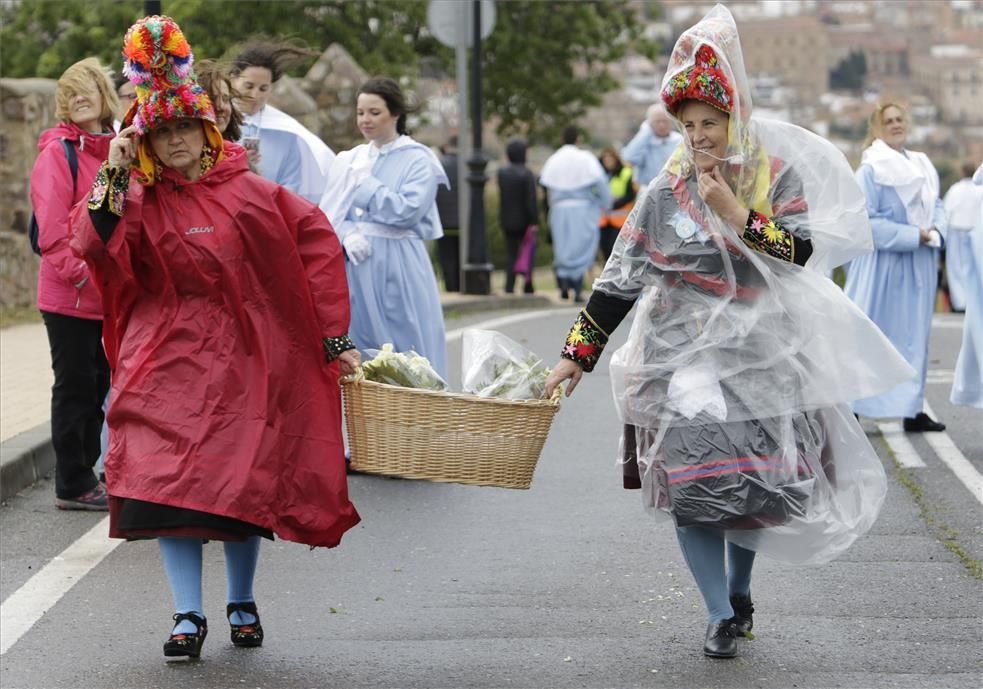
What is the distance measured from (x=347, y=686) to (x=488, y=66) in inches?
1606

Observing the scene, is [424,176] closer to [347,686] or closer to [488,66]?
[347,686]

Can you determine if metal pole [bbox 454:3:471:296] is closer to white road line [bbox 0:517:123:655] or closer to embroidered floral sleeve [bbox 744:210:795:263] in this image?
white road line [bbox 0:517:123:655]

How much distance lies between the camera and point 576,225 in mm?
20594

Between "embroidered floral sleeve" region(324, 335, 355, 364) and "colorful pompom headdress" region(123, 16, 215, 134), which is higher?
"colorful pompom headdress" region(123, 16, 215, 134)

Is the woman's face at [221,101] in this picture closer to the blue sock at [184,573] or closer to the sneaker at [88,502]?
the blue sock at [184,573]

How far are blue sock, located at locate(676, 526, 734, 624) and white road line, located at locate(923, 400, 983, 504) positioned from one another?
3072 millimetres

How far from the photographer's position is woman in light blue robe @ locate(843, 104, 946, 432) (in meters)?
9.90

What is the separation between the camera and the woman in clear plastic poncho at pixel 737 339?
532 cm

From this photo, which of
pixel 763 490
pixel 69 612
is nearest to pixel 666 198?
pixel 763 490

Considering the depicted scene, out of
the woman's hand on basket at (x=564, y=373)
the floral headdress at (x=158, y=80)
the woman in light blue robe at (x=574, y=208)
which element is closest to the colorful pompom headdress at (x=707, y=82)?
the woman's hand on basket at (x=564, y=373)

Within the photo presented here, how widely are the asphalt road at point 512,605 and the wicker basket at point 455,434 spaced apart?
0.32 metres

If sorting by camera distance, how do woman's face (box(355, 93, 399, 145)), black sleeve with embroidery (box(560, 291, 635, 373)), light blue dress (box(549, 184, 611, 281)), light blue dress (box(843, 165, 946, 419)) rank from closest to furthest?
1. black sleeve with embroidery (box(560, 291, 635, 373))
2. woman's face (box(355, 93, 399, 145))
3. light blue dress (box(843, 165, 946, 419))
4. light blue dress (box(549, 184, 611, 281))

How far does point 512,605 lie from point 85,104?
2.95 meters

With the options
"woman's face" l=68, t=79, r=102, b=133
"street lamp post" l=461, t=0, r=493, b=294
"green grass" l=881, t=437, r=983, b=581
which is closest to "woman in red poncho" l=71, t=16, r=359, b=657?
"woman's face" l=68, t=79, r=102, b=133
